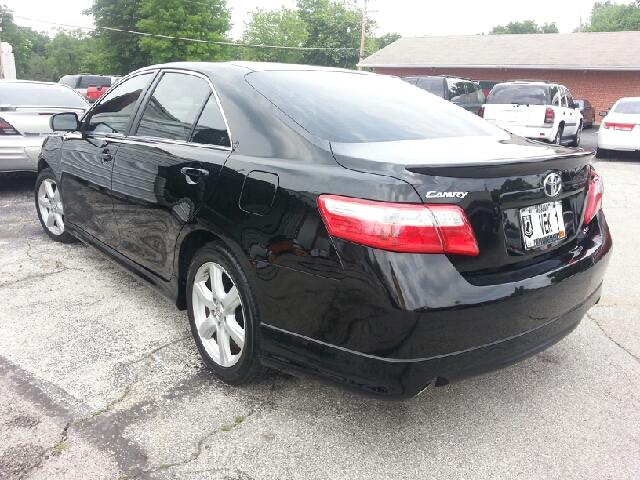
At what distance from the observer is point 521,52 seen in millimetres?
34406

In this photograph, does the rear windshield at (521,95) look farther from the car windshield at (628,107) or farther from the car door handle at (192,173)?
the car door handle at (192,173)

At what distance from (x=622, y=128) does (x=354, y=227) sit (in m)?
12.9

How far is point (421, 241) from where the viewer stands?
2.04 meters

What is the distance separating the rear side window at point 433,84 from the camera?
14.6 m

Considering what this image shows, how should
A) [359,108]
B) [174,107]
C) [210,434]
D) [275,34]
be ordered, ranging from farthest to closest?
[275,34]
[174,107]
[359,108]
[210,434]

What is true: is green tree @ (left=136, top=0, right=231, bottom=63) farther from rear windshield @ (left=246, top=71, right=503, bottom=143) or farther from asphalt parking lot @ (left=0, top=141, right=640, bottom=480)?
asphalt parking lot @ (left=0, top=141, right=640, bottom=480)

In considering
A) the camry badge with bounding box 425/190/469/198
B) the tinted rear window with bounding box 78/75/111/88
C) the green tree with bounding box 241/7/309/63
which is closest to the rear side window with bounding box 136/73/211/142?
the camry badge with bounding box 425/190/469/198

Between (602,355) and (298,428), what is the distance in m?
1.90

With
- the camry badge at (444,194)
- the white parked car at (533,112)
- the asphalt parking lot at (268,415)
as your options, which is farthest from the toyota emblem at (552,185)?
the white parked car at (533,112)

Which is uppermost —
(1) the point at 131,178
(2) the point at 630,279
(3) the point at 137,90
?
(3) the point at 137,90

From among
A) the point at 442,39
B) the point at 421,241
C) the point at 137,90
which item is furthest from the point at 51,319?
the point at 442,39

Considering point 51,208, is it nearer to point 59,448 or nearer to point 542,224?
point 59,448

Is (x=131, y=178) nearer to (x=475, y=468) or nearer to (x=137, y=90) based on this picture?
(x=137, y=90)

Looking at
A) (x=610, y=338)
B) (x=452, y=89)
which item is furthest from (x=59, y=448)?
(x=452, y=89)
